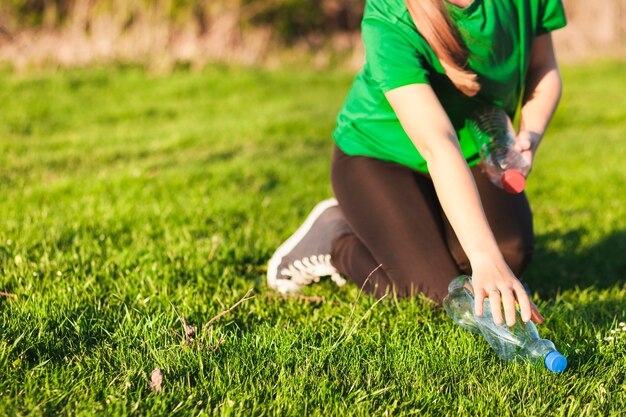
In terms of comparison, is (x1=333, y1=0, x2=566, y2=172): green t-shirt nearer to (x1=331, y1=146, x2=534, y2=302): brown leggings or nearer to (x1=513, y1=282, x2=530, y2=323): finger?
(x1=331, y1=146, x2=534, y2=302): brown leggings

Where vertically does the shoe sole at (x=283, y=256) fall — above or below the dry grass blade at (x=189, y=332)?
below

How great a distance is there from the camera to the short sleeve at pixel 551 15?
345cm

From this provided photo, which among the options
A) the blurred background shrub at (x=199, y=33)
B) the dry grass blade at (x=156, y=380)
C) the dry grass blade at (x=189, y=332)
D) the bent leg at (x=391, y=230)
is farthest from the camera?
the blurred background shrub at (x=199, y=33)

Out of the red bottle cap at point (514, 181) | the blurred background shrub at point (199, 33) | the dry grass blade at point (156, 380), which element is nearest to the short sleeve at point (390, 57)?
the red bottle cap at point (514, 181)

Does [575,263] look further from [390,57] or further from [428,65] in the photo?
[390,57]

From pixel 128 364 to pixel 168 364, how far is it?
0.15 m

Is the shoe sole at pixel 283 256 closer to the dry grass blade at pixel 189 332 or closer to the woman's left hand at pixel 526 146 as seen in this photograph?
the dry grass blade at pixel 189 332

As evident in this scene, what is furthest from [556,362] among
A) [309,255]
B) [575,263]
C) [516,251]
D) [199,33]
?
[199,33]

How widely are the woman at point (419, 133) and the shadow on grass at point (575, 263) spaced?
683mm

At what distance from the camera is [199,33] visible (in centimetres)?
1584

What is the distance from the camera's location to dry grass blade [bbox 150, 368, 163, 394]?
233 cm

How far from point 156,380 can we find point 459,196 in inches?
47.9

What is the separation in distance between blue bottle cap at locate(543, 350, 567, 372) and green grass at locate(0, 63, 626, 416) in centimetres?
7

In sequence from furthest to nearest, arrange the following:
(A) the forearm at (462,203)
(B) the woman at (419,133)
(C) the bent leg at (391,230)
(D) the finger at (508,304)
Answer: (C) the bent leg at (391,230) < (B) the woman at (419,133) < (A) the forearm at (462,203) < (D) the finger at (508,304)
